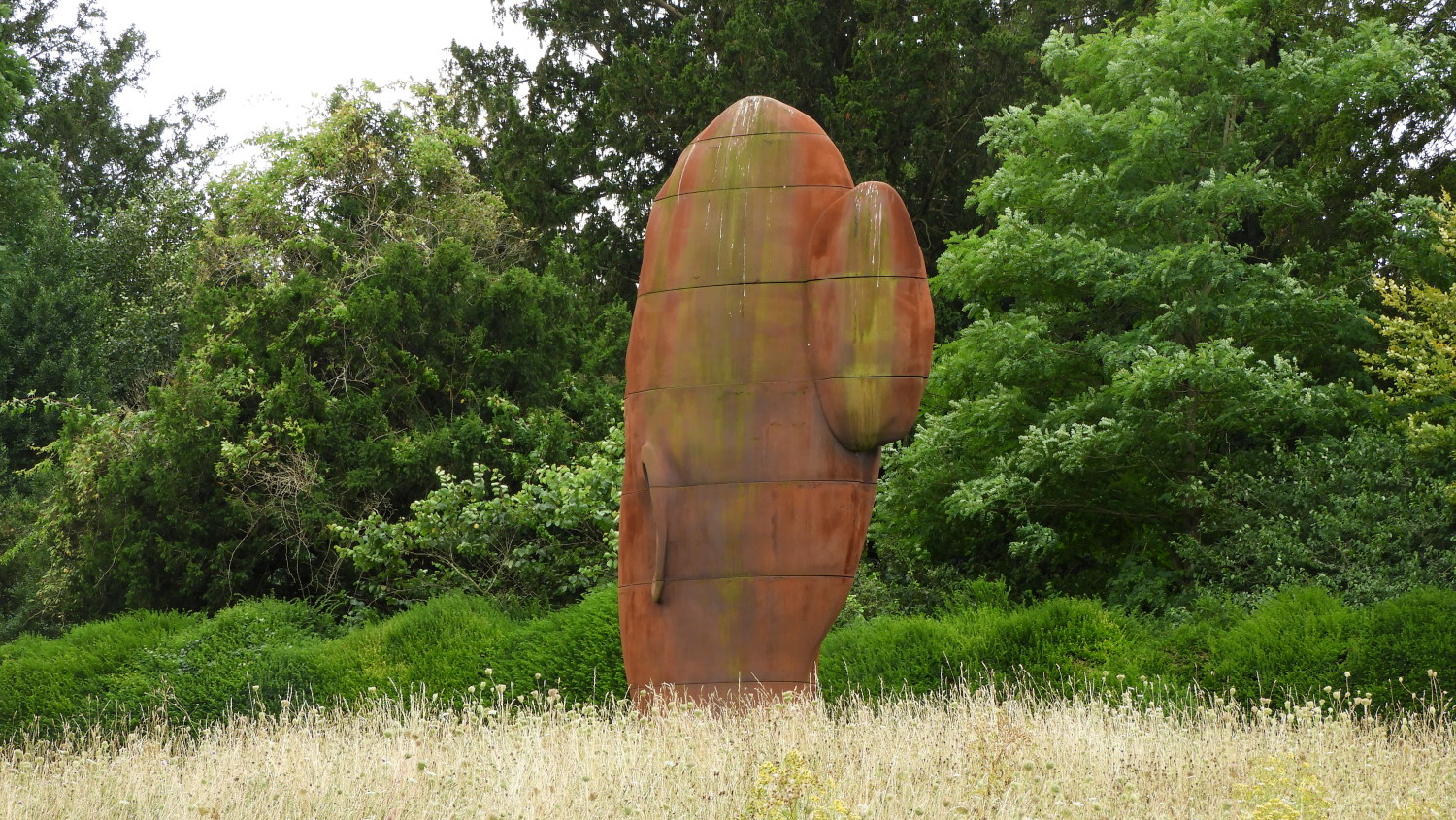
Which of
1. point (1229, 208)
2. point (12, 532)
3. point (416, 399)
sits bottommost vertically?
point (12, 532)

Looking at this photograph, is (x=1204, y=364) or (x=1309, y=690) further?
(x=1204, y=364)

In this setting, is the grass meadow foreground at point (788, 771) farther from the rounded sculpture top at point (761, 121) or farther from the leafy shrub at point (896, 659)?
the rounded sculpture top at point (761, 121)

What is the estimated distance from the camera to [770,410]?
7875 millimetres

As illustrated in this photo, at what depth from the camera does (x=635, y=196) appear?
880 inches

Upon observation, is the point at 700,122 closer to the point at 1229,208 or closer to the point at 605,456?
the point at 605,456

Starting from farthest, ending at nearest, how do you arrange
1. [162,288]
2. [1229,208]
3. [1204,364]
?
[162,288], [1229,208], [1204,364]

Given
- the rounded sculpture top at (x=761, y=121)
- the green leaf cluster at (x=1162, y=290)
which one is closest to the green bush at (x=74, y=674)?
the rounded sculpture top at (x=761, y=121)

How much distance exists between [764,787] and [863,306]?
3157 millimetres

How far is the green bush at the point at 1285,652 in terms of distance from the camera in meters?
9.68

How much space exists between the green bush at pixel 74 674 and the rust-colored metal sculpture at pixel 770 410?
6.22 metres

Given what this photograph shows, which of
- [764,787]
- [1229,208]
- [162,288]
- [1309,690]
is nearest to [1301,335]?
[1229,208]

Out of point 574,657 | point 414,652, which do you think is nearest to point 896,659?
point 574,657

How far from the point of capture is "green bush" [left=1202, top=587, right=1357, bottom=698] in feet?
31.8

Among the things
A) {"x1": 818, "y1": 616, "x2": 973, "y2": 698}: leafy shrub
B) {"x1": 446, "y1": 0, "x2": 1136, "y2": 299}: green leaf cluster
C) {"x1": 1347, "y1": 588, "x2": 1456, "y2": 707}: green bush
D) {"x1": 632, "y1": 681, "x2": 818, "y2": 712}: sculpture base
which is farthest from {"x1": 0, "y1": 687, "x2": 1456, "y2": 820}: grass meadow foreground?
{"x1": 446, "y1": 0, "x2": 1136, "y2": 299}: green leaf cluster
